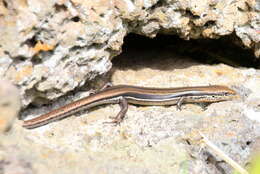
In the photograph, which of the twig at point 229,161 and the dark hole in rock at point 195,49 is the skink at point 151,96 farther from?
the twig at point 229,161

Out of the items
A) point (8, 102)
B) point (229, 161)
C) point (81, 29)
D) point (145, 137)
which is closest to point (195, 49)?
point (145, 137)

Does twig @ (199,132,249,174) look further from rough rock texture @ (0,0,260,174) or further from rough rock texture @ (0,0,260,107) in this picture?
rough rock texture @ (0,0,260,107)

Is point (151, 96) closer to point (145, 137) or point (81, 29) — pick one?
point (145, 137)

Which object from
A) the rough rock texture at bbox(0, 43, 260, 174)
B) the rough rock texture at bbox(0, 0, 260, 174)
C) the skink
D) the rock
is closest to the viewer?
the rock

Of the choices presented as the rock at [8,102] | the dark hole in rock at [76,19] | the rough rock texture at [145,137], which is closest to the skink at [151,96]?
the rough rock texture at [145,137]

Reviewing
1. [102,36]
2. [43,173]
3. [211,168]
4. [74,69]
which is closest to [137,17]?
[102,36]

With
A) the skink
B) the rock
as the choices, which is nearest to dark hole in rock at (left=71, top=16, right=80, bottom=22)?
the skink

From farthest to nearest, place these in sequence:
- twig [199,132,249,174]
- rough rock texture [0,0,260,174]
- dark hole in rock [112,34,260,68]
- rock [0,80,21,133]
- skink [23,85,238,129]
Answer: dark hole in rock [112,34,260,68] < skink [23,85,238,129] < rough rock texture [0,0,260,174] < twig [199,132,249,174] < rock [0,80,21,133]
